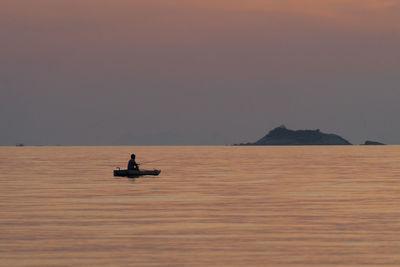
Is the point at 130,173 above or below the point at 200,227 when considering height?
above

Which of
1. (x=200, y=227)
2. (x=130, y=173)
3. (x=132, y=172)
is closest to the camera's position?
(x=200, y=227)

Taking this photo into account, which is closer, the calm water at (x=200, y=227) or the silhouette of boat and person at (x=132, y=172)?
the calm water at (x=200, y=227)

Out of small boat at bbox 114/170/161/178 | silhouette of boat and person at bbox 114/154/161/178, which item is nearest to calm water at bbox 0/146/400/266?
silhouette of boat and person at bbox 114/154/161/178

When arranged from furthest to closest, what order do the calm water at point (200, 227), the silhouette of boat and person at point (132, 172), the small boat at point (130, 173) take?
1. the small boat at point (130, 173)
2. the silhouette of boat and person at point (132, 172)
3. the calm water at point (200, 227)

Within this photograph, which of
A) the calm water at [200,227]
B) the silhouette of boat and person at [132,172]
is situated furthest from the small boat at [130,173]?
the calm water at [200,227]

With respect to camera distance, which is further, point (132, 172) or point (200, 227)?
point (132, 172)

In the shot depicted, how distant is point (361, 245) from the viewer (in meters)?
29.8

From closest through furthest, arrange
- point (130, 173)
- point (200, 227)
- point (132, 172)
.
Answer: point (200, 227)
point (132, 172)
point (130, 173)

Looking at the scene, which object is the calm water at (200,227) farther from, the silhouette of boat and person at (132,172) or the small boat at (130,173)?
the small boat at (130,173)

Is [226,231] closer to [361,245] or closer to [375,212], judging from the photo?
[361,245]

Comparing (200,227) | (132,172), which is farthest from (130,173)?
(200,227)

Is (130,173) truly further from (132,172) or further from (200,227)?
(200,227)

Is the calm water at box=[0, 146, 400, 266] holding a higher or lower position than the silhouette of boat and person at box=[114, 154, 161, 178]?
lower

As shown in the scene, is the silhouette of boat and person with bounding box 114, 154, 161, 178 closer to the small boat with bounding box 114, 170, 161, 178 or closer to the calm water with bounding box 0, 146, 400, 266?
the small boat with bounding box 114, 170, 161, 178
